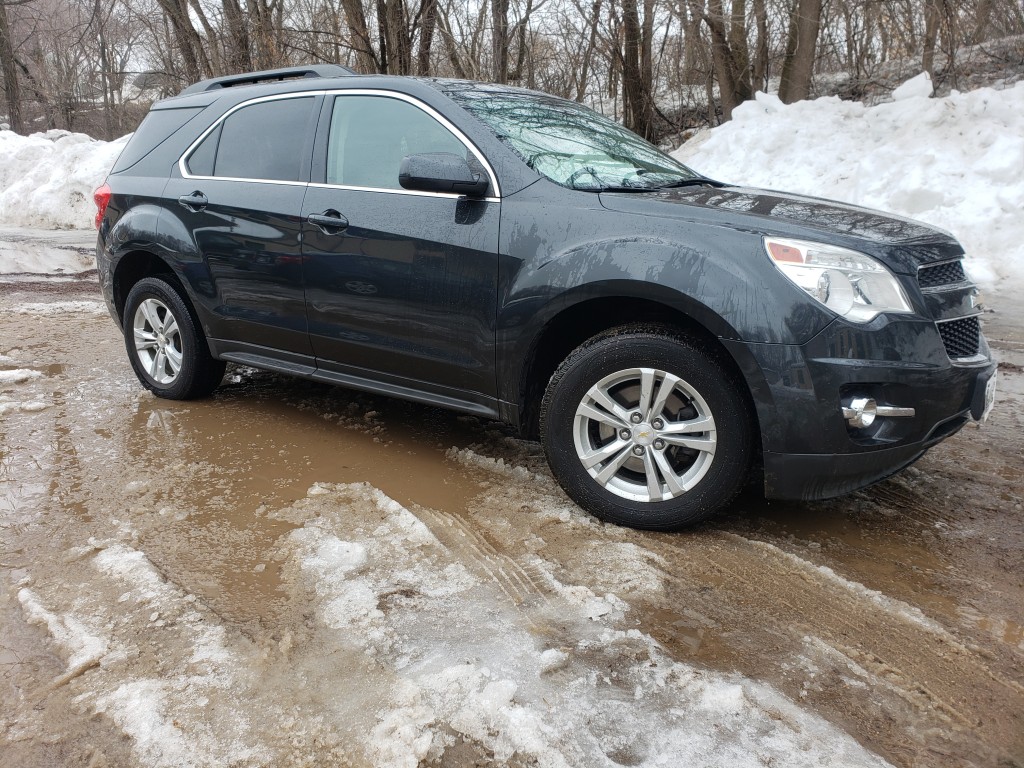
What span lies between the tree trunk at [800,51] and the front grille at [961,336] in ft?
35.9

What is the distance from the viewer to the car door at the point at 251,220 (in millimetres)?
4043

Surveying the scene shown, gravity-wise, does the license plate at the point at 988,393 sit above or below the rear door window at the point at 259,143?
below

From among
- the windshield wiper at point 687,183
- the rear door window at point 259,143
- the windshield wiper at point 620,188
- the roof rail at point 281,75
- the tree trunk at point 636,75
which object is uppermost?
the tree trunk at point 636,75

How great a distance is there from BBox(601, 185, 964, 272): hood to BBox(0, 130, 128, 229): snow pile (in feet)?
43.4

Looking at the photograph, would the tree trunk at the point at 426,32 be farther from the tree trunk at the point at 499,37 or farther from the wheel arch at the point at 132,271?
the wheel arch at the point at 132,271

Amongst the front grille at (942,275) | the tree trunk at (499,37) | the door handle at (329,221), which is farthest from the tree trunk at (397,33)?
the front grille at (942,275)

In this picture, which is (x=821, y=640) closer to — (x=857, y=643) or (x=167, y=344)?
(x=857, y=643)

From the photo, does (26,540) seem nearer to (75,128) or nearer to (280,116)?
(280,116)

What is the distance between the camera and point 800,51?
1283cm

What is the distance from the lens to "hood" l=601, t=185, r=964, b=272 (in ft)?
9.50

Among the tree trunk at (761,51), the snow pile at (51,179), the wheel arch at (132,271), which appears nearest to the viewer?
the wheel arch at (132,271)

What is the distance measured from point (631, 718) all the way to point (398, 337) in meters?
2.09

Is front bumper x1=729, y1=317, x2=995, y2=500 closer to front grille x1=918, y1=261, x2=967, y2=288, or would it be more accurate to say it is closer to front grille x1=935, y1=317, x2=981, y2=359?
front grille x1=935, y1=317, x2=981, y2=359

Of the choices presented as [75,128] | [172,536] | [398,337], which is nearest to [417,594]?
[172,536]
